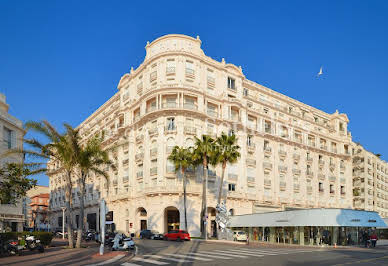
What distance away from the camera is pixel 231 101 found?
53.2 metres

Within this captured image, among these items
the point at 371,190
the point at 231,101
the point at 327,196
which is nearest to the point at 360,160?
the point at 371,190

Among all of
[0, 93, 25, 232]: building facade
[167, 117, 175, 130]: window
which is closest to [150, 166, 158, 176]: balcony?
[167, 117, 175, 130]: window

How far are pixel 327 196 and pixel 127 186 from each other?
39464 millimetres

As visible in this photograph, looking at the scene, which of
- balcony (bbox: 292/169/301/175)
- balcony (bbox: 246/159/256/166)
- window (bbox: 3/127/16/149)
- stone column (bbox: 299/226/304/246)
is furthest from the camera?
balcony (bbox: 292/169/301/175)

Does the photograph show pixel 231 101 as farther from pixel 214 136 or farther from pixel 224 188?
pixel 224 188

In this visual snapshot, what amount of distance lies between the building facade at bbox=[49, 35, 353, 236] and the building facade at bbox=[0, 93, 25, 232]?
13842mm

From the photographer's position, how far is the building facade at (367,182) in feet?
278

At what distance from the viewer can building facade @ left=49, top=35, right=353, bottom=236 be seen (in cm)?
4759

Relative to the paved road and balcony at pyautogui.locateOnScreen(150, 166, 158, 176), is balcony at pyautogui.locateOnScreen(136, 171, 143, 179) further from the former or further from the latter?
the paved road

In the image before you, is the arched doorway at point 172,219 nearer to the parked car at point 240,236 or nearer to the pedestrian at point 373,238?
the parked car at point 240,236

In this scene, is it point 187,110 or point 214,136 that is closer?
point 187,110

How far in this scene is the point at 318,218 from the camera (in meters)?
33.7

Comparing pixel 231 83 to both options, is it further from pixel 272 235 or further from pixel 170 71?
pixel 272 235

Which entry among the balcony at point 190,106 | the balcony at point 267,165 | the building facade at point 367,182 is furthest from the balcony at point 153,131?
the building facade at point 367,182
